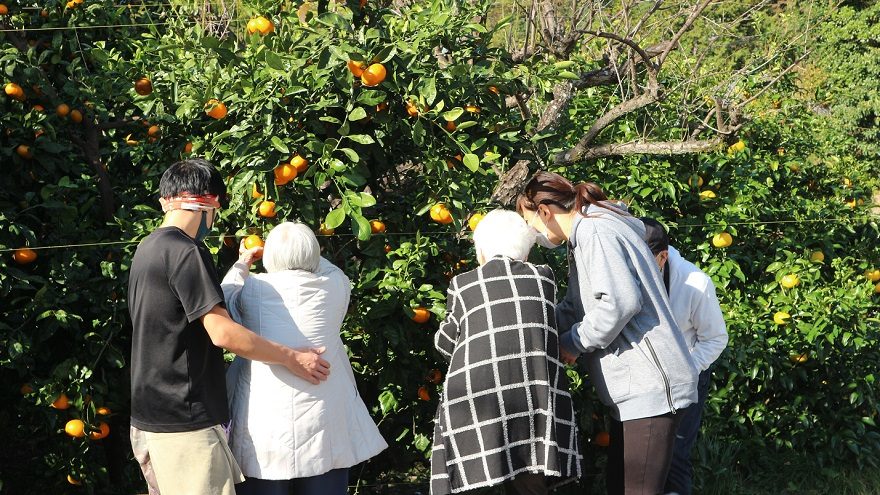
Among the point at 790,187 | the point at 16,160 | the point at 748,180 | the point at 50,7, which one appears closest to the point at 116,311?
the point at 16,160

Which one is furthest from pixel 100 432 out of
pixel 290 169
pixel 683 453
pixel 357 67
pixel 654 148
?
pixel 654 148

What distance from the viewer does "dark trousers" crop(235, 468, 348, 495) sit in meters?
2.46

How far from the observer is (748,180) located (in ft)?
15.1

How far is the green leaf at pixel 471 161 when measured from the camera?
9.15 ft

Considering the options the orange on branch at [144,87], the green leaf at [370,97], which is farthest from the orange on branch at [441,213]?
the orange on branch at [144,87]

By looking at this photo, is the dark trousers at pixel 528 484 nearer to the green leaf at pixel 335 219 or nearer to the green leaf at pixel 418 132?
the green leaf at pixel 335 219

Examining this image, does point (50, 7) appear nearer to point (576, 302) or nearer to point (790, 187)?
point (576, 302)

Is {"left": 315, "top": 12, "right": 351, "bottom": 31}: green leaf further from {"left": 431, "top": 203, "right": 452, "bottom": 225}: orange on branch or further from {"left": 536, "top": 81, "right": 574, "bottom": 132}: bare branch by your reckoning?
{"left": 536, "top": 81, "right": 574, "bottom": 132}: bare branch

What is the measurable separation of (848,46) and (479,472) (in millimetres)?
10528

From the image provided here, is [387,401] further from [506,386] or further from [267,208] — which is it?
[267,208]

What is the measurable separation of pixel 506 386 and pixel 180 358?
0.87 meters

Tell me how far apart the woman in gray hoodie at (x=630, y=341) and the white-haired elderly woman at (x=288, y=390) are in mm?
676

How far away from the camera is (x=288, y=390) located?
244 cm

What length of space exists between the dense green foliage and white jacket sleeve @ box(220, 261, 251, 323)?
268 mm
